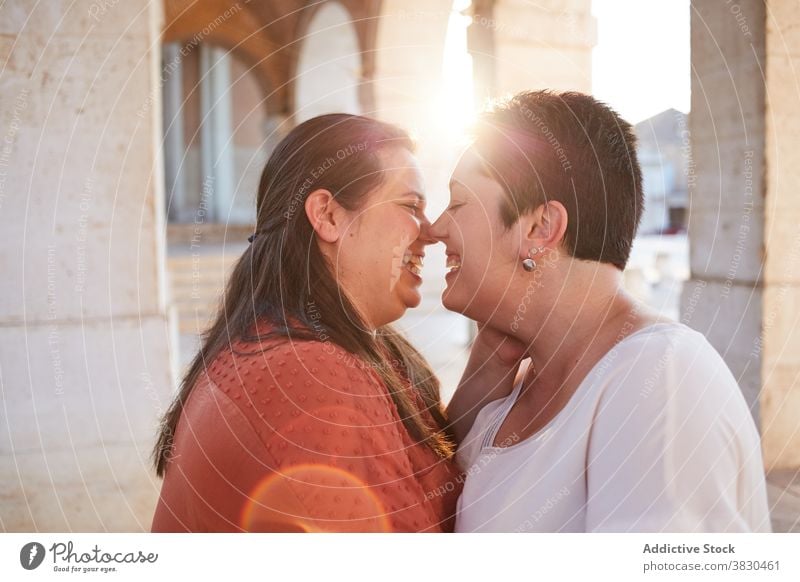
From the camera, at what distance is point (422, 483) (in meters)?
1.40

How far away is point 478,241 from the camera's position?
144 cm

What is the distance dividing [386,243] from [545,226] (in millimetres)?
409

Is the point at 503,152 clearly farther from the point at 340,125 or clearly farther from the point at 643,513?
the point at 643,513

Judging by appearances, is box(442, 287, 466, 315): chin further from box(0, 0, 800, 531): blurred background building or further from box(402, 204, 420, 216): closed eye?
box(0, 0, 800, 531): blurred background building

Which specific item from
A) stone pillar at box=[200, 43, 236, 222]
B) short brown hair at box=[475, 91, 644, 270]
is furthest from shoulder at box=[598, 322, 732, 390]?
stone pillar at box=[200, 43, 236, 222]

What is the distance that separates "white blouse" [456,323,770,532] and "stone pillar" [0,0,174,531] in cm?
167

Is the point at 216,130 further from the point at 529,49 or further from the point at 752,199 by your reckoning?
the point at 752,199

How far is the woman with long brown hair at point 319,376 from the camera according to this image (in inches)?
48.3

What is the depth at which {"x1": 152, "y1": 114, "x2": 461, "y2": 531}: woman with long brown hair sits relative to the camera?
4.02ft

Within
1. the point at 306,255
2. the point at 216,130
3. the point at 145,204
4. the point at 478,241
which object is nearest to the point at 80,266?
the point at 145,204

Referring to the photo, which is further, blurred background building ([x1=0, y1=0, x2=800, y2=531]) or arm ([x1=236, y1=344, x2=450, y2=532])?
blurred background building ([x1=0, y1=0, x2=800, y2=531])
